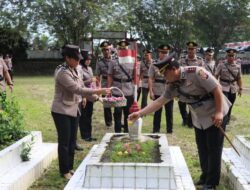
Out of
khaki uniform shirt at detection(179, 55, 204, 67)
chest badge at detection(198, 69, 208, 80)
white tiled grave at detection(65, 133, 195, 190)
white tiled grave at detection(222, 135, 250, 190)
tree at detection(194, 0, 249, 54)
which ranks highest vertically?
tree at detection(194, 0, 249, 54)

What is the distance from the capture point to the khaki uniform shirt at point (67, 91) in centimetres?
596

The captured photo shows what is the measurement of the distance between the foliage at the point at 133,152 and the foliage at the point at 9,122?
62.9 inches

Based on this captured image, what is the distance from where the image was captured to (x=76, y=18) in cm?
3344

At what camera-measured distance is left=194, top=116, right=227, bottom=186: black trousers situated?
214 inches

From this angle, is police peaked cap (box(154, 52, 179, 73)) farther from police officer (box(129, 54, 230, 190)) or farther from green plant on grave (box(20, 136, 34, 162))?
green plant on grave (box(20, 136, 34, 162))

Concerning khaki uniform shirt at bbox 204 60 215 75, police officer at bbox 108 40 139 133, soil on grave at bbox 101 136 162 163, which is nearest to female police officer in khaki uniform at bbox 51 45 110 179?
soil on grave at bbox 101 136 162 163

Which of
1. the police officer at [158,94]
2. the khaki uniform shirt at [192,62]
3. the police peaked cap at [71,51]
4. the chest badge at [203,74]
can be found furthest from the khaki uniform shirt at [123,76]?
the chest badge at [203,74]

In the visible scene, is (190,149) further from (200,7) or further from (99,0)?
(200,7)

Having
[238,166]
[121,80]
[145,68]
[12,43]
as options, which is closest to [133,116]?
[238,166]

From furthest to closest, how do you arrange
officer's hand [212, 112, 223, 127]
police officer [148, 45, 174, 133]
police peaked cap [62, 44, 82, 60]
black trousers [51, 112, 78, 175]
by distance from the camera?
police officer [148, 45, 174, 133], black trousers [51, 112, 78, 175], police peaked cap [62, 44, 82, 60], officer's hand [212, 112, 223, 127]

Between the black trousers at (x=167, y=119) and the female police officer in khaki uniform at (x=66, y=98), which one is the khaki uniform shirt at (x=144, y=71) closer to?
the black trousers at (x=167, y=119)

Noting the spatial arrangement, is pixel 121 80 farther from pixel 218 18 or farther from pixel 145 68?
pixel 218 18

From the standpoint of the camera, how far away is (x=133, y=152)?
538 cm

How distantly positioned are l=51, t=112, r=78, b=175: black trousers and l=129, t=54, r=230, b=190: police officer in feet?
3.14
